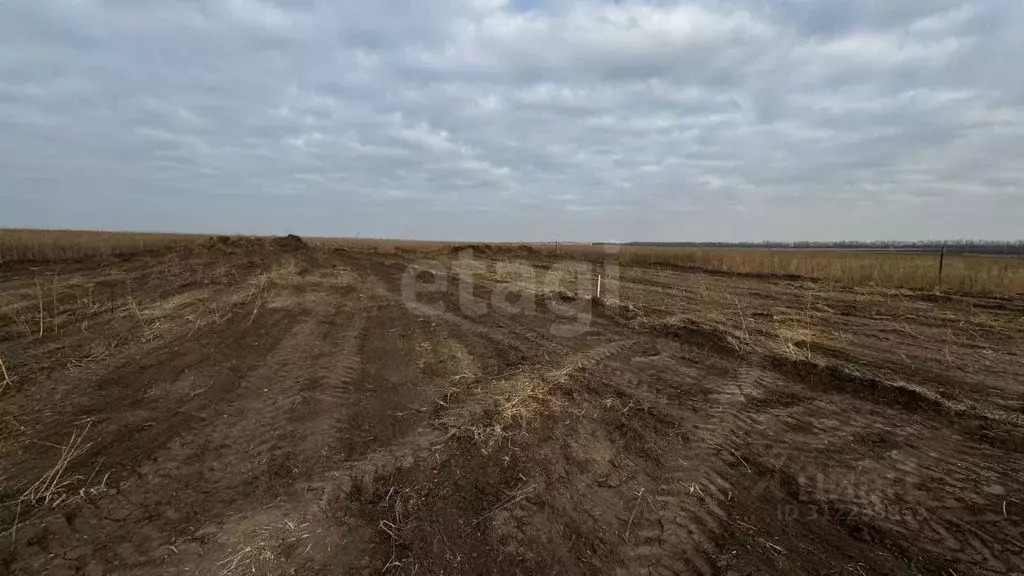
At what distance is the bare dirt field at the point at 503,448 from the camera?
2.68 m

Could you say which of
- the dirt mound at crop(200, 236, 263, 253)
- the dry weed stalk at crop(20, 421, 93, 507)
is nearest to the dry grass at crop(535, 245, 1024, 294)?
the dry weed stalk at crop(20, 421, 93, 507)

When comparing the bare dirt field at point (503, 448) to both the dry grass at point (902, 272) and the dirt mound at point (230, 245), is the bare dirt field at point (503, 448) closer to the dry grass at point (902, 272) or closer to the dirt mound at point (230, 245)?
the dry grass at point (902, 272)

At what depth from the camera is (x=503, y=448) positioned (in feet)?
12.1

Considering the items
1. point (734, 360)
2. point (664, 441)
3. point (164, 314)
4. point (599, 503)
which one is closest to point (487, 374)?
point (664, 441)

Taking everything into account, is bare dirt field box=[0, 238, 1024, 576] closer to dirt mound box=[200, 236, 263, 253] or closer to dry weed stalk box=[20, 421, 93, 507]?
dry weed stalk box=[20, 421, 93, 507]

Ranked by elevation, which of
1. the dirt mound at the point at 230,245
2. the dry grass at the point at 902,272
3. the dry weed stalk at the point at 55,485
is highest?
the dirt mound at the point at 230,245

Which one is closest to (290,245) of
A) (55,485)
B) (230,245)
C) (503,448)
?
(230,245)

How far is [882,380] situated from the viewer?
505 centimetres

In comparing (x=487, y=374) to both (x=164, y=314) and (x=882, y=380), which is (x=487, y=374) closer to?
(x=882, y=380)

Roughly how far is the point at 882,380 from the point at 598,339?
3250 mm

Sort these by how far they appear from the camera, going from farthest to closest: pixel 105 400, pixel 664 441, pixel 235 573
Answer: pixel 105 400 < pixel 664 441 < pixel 235 573

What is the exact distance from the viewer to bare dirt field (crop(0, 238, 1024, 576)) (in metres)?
2.68

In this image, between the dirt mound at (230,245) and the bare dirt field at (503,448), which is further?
the dirt mound at (230,245)

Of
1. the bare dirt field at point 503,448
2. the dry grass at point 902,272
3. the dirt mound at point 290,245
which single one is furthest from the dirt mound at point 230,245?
the dry grass at point 902,272
